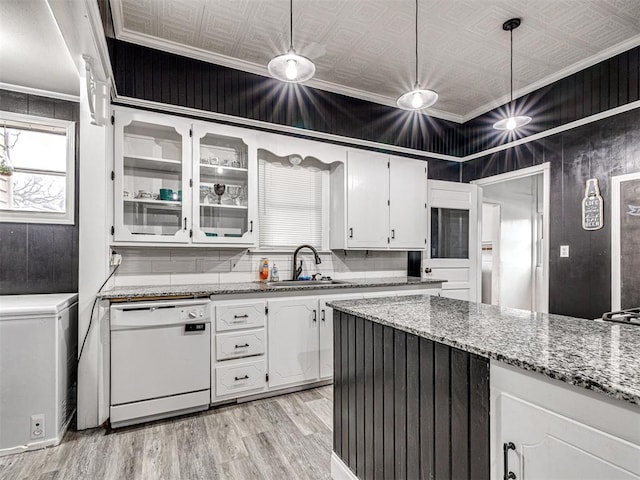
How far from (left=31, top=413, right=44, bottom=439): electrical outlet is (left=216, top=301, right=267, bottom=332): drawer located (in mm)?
1138

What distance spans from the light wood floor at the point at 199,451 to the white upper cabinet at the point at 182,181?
53.4 inches

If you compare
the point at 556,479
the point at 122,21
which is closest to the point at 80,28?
the point at 122,21

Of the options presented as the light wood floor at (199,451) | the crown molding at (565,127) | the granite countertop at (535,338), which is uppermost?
the crown molding at (565,127)

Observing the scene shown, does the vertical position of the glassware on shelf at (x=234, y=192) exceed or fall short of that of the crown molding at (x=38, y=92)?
it falls short

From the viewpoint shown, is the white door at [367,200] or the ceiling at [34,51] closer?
the ceiling at [34,51]

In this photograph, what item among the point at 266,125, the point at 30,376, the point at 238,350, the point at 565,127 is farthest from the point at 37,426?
the point at 565,127

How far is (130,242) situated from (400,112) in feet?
10.6

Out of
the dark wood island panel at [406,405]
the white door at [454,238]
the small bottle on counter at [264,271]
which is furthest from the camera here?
the white door at [454,238]

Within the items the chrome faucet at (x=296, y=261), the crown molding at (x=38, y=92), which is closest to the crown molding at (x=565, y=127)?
the chrome faucet at (x=296, y=261)

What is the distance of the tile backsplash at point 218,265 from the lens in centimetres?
289

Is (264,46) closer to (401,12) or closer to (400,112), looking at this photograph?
(401,12)

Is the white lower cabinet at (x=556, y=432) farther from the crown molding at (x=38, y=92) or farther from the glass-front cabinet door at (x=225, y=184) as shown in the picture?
the crown molding at (x=38, y=92)

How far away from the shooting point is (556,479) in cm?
88

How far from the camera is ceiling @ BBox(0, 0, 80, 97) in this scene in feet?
6.34
